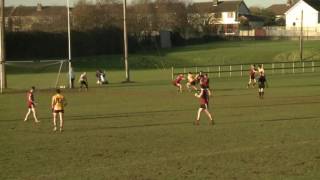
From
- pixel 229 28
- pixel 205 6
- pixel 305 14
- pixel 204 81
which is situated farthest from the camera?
pixel 205 6

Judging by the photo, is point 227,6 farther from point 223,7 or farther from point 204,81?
point 204,81

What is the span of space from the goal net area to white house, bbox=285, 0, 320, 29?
8057 cm

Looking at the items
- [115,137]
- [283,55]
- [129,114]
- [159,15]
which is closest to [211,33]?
[159,15]

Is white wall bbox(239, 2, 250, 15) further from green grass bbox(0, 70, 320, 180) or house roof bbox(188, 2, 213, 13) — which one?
green grass bbox(0, 70, 320, 180)

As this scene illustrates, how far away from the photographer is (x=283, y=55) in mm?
94562

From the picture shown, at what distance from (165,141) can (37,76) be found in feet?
166

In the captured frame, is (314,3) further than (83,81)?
Yes

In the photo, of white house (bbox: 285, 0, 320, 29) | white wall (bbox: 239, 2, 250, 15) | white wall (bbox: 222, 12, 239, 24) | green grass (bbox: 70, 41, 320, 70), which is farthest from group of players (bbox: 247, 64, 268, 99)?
white wall (bbox: 239, 2, 250, 15)

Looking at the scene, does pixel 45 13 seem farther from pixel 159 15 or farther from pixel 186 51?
pixel 186 51

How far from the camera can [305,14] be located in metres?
154

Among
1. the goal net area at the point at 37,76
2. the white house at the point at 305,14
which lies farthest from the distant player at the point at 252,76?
the white house at the point at 305,14

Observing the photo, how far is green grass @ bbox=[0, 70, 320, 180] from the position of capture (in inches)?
623

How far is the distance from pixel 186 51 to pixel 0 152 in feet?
290

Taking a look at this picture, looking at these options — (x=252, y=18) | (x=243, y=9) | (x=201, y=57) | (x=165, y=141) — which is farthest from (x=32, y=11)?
(x=165, y=141)
